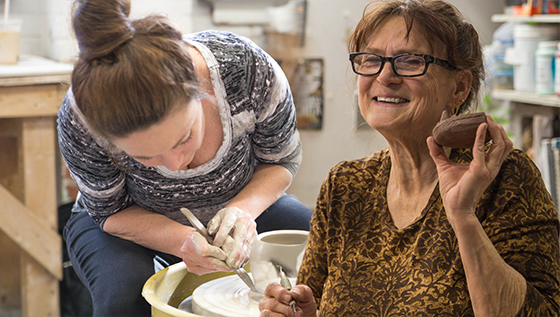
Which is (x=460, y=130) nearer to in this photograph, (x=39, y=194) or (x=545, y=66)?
(x=545, y=66)

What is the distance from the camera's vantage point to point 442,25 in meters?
0.98

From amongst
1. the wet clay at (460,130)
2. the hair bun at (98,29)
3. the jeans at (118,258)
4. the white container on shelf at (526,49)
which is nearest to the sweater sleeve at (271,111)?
the jeans at (118,258)

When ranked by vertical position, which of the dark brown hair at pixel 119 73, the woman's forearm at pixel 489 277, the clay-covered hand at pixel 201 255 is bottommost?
the clay-covered hand at pixel 201 255

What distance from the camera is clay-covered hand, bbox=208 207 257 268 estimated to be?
1.11m

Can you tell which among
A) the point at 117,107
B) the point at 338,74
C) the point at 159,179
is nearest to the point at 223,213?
the point at 159,179

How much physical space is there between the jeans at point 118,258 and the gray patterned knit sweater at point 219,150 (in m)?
0.08

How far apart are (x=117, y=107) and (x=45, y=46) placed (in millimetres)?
2049

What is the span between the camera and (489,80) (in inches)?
109

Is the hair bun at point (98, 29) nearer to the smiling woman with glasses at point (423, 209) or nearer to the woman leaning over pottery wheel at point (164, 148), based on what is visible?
the woman leaning over pottery wheel at point (164, 148)

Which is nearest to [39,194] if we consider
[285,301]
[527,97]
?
[285,301]

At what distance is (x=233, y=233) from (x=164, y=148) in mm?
264

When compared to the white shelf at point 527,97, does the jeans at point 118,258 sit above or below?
below

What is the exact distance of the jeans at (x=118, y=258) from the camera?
1182 mm

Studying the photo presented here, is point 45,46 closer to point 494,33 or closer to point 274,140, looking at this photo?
point 274,140
